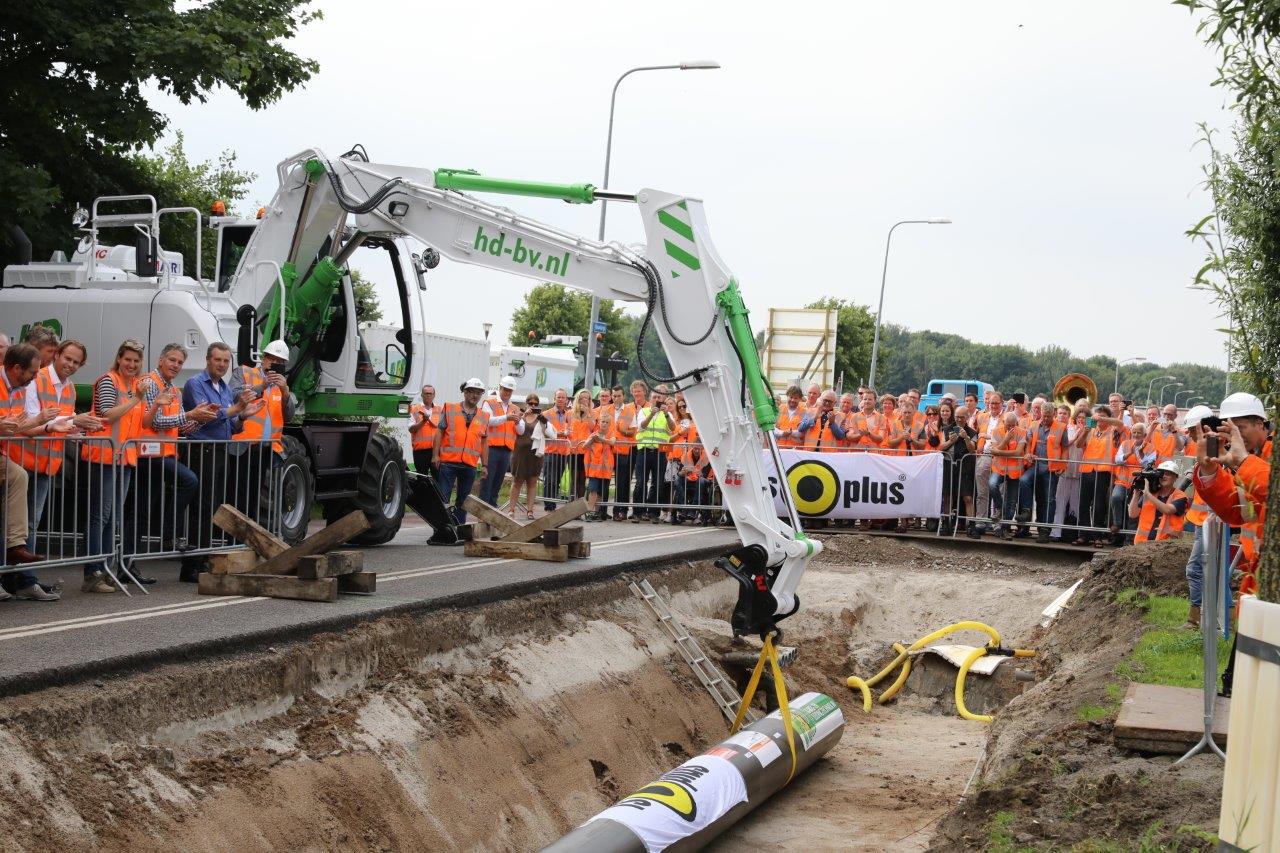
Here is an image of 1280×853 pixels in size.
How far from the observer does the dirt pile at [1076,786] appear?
6434mm

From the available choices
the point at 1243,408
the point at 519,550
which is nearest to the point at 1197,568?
the point at 1243,408

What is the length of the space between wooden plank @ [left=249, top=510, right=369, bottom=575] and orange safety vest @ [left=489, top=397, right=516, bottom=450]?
7672 mm

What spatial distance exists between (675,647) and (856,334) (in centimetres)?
5701

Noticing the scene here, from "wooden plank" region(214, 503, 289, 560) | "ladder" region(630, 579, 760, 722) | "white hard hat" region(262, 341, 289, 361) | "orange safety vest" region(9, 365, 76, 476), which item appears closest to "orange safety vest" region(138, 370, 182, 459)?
"orange safety vest" region(9, 365, 76, 476)

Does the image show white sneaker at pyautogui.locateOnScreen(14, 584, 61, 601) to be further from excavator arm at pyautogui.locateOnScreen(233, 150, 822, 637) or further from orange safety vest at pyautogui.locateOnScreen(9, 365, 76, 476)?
excavator arm at pyautogui.locateOnScreen(233, 150, 822, 637)

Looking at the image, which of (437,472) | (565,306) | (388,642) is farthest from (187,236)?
(565,306)

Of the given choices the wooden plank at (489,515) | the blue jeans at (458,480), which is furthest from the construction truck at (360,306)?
the blue jeans at (458,480)

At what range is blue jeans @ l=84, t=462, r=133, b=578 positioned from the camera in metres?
10.3

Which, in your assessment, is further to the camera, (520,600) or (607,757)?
(520,600)

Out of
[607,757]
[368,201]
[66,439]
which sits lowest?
[607,757]

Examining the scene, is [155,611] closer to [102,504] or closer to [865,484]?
[102,504]

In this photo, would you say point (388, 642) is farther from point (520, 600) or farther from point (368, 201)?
point (368, 201)

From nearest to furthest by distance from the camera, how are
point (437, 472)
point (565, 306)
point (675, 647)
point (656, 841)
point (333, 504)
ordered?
point (656, 841)
point (675, 647)
point (333, 504)
point (437, 472)
point (565, 306)

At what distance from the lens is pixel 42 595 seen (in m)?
9.82
